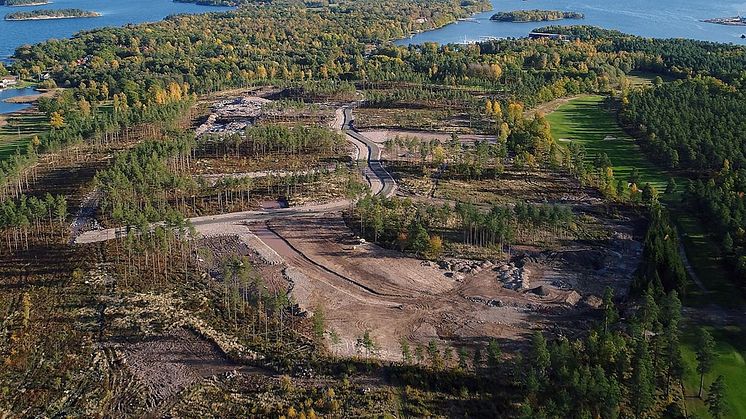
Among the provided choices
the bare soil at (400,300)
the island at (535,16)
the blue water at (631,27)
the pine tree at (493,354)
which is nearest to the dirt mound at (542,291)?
the bare soil at (400,300)

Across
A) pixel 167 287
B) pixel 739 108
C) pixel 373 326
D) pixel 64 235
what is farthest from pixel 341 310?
pixel 739 108

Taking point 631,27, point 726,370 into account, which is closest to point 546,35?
point 631,27

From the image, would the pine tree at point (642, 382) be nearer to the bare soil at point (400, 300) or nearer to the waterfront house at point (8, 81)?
the bare soil at point (400, 300)

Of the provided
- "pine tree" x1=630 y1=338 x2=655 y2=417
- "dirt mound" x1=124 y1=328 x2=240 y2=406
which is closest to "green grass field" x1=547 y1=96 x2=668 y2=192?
"pine tree" x1=630 y1=338 x2=655 y2=417

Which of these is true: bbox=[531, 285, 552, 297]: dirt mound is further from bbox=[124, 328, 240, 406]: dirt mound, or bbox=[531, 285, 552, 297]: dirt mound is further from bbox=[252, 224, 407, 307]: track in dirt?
bbox=[124, 328, 240, 406]: dirt mound

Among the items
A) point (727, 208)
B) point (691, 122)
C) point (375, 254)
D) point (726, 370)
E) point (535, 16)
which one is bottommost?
point (726, 370)

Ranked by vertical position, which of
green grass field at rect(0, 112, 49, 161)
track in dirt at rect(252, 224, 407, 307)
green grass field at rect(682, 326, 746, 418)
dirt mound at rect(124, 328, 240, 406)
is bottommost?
dirt mound at rect(124, 328, 240, 406)

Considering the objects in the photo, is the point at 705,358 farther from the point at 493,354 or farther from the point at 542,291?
the point at 542,291
